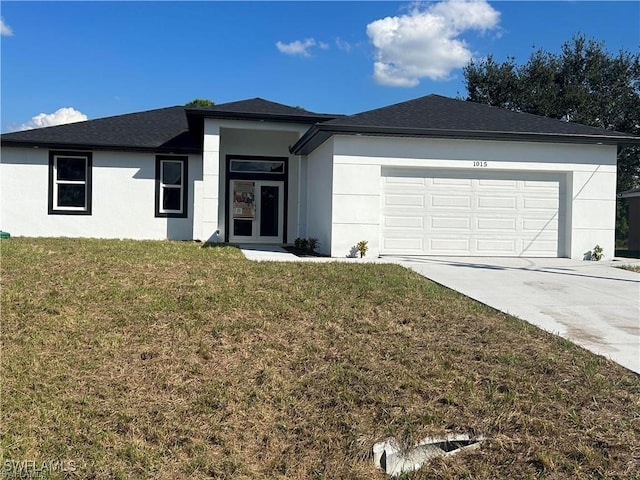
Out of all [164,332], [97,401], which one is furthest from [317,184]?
[97,401]

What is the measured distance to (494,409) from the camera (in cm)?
419

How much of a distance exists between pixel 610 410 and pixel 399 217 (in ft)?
29.2

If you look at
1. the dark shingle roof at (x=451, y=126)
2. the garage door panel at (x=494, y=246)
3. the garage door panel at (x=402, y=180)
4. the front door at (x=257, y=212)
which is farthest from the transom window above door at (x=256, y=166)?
Result: the garage door panel at (x=494, y=246)

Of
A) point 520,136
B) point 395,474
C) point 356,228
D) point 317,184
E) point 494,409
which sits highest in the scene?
point 520,136

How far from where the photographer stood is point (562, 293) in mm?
8305

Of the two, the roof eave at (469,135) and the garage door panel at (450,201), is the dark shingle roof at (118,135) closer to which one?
the roof eave at (469,135)

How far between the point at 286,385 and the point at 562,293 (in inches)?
215

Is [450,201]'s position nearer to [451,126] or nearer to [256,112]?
[451,126]

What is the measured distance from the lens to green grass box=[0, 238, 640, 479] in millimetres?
3812

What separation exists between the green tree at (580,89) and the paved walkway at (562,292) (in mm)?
23700

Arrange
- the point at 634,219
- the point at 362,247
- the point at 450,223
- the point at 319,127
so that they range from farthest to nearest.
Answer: the point at 634,219
the point at 450,223
the point at 362,247
the point at 319,127

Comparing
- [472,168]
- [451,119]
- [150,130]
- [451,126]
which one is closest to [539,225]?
[472,168]

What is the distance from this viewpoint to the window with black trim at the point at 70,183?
16.7 metres

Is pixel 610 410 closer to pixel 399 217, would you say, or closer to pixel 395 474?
pixel 395 474
